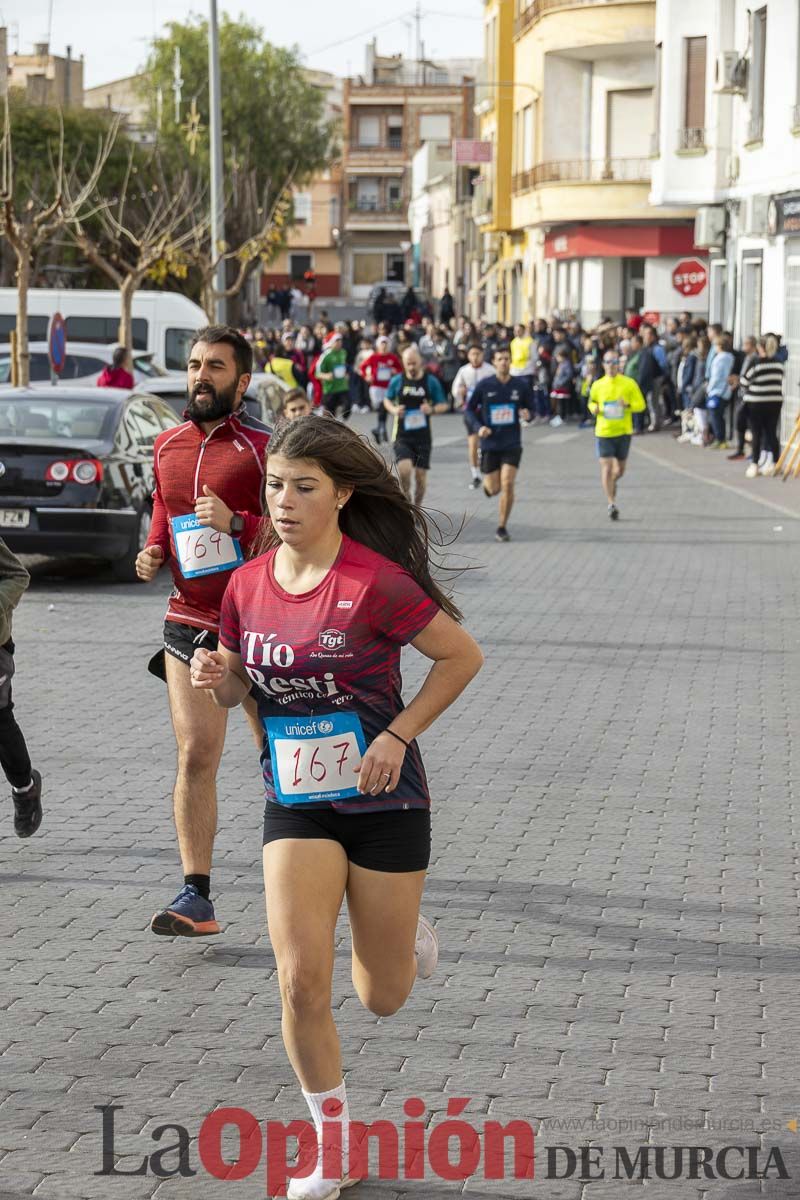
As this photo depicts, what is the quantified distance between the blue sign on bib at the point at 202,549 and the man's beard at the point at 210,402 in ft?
1.07

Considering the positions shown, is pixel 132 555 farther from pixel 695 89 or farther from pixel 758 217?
pixel 695 89

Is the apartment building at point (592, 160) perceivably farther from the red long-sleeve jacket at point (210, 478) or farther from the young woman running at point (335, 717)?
the young woman running at point (335, 717)

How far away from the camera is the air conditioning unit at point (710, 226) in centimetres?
3522

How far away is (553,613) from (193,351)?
8.12m

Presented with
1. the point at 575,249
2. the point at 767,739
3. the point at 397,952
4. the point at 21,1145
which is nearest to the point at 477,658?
the point at 397,952

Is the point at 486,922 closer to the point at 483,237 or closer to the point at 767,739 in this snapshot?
Answer: the point at 767,739

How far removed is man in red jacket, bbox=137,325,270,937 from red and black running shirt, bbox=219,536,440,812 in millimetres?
1746

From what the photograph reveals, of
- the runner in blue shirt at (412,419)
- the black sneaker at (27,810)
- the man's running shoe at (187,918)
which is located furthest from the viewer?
the runner in blue shirt at (412,419)

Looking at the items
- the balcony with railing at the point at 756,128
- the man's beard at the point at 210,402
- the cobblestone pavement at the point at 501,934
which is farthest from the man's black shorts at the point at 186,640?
the balcony with railing at the point at 756,128

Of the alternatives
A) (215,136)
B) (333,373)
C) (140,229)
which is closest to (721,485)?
(333,373)

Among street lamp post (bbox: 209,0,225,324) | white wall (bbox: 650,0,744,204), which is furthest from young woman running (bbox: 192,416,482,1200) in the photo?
street lamp post (bbox: 209,0,225,324)

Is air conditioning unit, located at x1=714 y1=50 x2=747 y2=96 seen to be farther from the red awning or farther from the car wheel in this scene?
the car wheel

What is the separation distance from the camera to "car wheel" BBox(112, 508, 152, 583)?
15359 millimetres

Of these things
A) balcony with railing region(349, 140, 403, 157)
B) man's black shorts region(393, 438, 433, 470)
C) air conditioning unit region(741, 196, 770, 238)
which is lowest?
man's black shorts region(393, 438, 433, 470)
